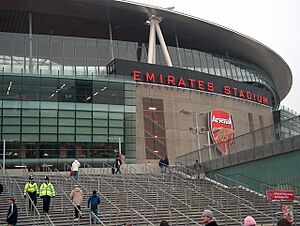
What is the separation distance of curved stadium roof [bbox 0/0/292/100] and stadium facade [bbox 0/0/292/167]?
110 millimetres

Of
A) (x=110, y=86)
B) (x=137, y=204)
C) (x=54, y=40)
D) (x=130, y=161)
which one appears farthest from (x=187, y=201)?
(x=54, y=40)

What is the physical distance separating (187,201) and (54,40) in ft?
96.7

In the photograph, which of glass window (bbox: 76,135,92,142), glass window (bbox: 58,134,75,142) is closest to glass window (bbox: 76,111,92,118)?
glass window (bbox: 76,135,92,142)

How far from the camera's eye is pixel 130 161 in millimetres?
40219

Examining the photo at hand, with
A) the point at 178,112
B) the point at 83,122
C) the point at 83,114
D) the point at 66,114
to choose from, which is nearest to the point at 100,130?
the point at 83,122

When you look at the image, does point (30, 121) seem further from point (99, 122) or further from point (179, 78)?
point (179, 78)

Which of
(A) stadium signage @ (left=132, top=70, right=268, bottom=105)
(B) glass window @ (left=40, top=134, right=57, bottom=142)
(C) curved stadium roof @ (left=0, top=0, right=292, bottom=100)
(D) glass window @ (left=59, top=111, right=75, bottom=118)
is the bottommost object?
(B) glass window @ (left=40, top=134, right=57, bottom=142)

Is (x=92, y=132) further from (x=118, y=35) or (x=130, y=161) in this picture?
(x=118, y=35)

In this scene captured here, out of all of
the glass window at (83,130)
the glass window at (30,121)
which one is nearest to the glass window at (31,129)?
the glass window at (30,121)

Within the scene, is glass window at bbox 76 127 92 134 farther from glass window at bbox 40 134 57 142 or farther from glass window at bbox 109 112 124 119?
glass window at bbox 109 112 124 119

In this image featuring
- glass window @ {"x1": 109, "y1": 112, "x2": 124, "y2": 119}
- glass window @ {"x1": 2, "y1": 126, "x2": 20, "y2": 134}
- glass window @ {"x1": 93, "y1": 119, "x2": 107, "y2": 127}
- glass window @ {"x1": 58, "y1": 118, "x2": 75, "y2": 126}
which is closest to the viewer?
glass window @ {"x1": 2, "y1": 126, "x2": 20, "y2": 134}

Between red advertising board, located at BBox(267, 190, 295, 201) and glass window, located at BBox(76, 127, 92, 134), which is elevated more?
glass window, located at BBox(76, 127, 92, 134)

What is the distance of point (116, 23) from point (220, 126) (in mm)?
15978

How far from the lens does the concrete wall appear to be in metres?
42.9
